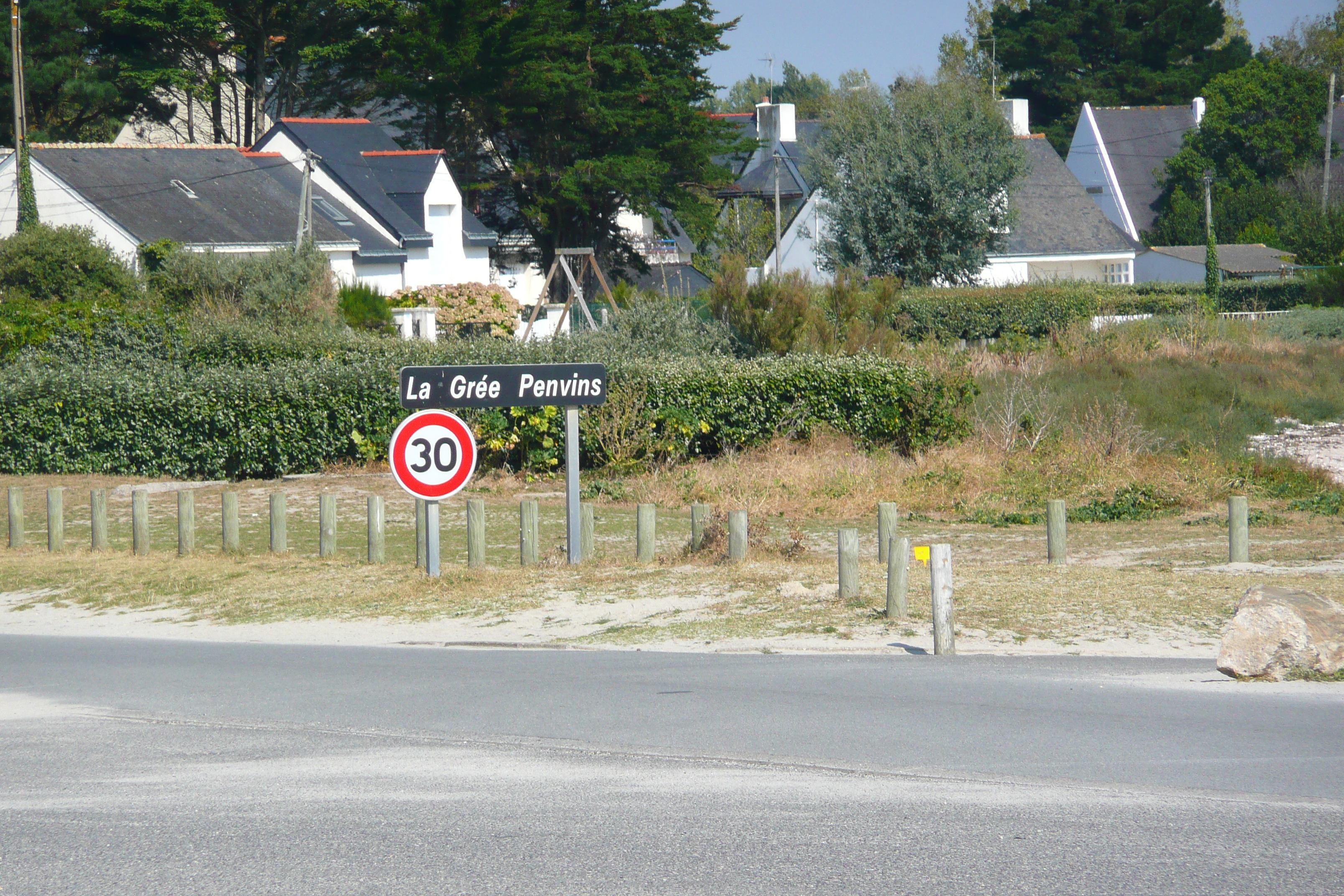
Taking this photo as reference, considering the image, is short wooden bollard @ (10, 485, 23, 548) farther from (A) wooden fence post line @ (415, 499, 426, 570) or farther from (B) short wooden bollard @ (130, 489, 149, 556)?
(A) wooden fence post line @ (415, 499, 426, 570)

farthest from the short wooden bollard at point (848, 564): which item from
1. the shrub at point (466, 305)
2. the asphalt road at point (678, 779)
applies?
the shrub at point (466, 305)

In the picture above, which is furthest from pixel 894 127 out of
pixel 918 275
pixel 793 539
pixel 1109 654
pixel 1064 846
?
pixel 1064 846

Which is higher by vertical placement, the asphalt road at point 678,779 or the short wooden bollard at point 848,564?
the short wooden bollard at point 848,564

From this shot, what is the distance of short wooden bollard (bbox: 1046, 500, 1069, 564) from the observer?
12258 millimetres

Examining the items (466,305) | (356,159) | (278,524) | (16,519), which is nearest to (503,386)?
(278,524)

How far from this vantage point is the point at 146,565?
13289 millimetres

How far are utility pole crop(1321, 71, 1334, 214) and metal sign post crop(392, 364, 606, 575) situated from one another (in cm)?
5405

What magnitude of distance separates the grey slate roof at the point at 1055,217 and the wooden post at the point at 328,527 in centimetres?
4163

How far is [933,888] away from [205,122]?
63.6m

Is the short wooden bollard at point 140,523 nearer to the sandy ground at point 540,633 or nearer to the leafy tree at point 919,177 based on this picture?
the sandy ground at point 540,633

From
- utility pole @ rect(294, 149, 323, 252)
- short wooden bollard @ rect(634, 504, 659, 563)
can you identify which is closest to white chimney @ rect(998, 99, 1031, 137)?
utility pole @ rect(294, 149, 323, 252)

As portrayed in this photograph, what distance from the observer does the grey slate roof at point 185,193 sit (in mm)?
37250

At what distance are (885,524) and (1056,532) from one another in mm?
A: 1607

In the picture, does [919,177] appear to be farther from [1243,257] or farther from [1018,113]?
[1018,113]
